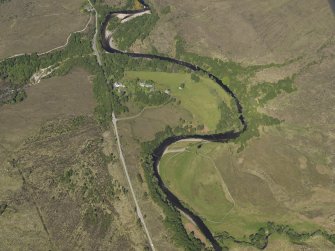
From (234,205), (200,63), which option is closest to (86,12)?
(200,63)

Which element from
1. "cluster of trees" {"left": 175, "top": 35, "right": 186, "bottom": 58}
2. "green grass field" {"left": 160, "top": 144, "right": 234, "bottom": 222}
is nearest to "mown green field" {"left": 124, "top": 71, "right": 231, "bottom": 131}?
"cluster of trees" {"left": 175, "top": 35, "right": 186, "bottom": 58}

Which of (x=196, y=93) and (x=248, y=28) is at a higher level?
(x=248, y=28)

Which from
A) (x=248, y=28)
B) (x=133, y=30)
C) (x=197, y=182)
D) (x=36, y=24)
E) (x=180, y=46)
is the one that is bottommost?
(x=197, y=182)

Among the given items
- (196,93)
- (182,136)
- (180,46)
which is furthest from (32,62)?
(182,136)

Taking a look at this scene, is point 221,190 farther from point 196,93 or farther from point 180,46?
point 180,46

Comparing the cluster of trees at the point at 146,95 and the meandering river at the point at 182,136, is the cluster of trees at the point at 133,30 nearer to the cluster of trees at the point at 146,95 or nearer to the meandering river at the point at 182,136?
the meandering river at the point at 182,136

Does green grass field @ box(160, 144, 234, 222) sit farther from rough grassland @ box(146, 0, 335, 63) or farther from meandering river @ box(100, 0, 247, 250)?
rough grassland @ box(146, 0, 335, 63)

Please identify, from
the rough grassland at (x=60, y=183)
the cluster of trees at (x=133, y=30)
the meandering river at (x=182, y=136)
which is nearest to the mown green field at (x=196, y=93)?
the meandering river at (x=182, y=136)
